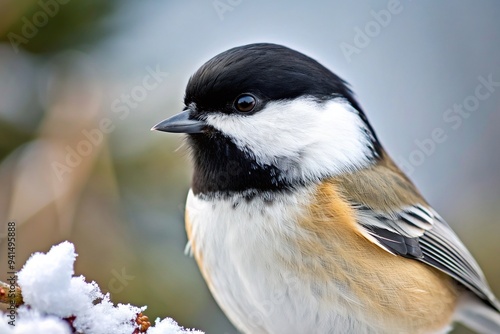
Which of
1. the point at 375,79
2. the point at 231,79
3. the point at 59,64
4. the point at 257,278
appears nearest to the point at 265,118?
the point at 231,79

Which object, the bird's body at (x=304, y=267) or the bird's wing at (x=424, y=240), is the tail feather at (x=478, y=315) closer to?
the bird's wing at (x=424, y=240)

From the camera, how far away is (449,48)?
94.8 inches

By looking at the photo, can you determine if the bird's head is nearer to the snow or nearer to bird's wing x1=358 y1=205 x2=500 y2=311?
bird's wing x1=358 y1=205 x2=500 y2=311

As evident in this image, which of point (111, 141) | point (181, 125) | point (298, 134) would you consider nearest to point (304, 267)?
point (298, 134)

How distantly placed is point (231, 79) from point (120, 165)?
40 cm

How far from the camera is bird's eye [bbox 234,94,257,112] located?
1.15m

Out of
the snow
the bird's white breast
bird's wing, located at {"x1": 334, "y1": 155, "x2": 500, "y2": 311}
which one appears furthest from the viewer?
bird's wing, located at {"x1": 334, "y1": 155, "x2": 500, "y2": 311}

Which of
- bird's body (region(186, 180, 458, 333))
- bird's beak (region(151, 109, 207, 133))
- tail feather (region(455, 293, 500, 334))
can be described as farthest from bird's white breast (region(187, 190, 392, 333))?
tail feather (region(455, 293, 500, 334))

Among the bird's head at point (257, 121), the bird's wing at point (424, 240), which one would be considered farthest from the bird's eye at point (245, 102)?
the bird's wing at point (424, 240)

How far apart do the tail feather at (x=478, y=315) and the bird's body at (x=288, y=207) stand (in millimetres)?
297

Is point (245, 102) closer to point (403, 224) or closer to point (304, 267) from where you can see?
point (304, 267)

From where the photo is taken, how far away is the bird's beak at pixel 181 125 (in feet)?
Answer: 3.79

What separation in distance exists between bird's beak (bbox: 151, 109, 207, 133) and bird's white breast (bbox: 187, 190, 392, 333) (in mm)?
153

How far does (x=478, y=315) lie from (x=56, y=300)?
1346 mm
